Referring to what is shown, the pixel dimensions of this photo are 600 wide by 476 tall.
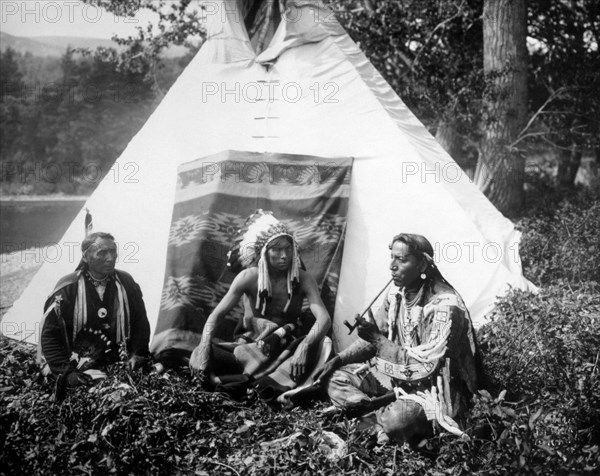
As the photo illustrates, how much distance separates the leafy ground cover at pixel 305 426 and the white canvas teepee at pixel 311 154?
0.60m

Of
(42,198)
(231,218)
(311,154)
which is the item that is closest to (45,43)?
(42,198)

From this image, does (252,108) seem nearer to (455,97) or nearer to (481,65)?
(455,97)

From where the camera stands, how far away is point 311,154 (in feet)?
16.8

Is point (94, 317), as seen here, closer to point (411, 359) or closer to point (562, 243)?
point (411, 359)

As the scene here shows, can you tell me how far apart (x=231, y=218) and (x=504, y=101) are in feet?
13.8

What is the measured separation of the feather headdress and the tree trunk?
12.8 feet

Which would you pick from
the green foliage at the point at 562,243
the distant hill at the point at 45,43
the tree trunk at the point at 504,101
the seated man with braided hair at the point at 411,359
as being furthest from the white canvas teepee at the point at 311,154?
the distant hill at the point at 45,43

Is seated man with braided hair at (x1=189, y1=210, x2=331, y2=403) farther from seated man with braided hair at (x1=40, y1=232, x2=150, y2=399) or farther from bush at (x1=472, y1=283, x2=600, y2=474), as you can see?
bush at (x1=472, y1=283, x2=600, y2=474)

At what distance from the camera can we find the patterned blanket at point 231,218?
4641 mm

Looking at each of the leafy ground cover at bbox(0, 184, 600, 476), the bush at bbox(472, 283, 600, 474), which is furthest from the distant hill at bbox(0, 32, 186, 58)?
the bush at bbox(472, 283, 600, 474)

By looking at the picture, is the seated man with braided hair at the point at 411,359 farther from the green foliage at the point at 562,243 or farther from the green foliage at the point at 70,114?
the green foliage at the point at 70,114

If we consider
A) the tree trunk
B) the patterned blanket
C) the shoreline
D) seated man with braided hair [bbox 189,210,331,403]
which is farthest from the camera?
the shoreline

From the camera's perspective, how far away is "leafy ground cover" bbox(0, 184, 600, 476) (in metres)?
3.39

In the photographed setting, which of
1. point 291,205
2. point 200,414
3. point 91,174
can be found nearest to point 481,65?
point 291,205
